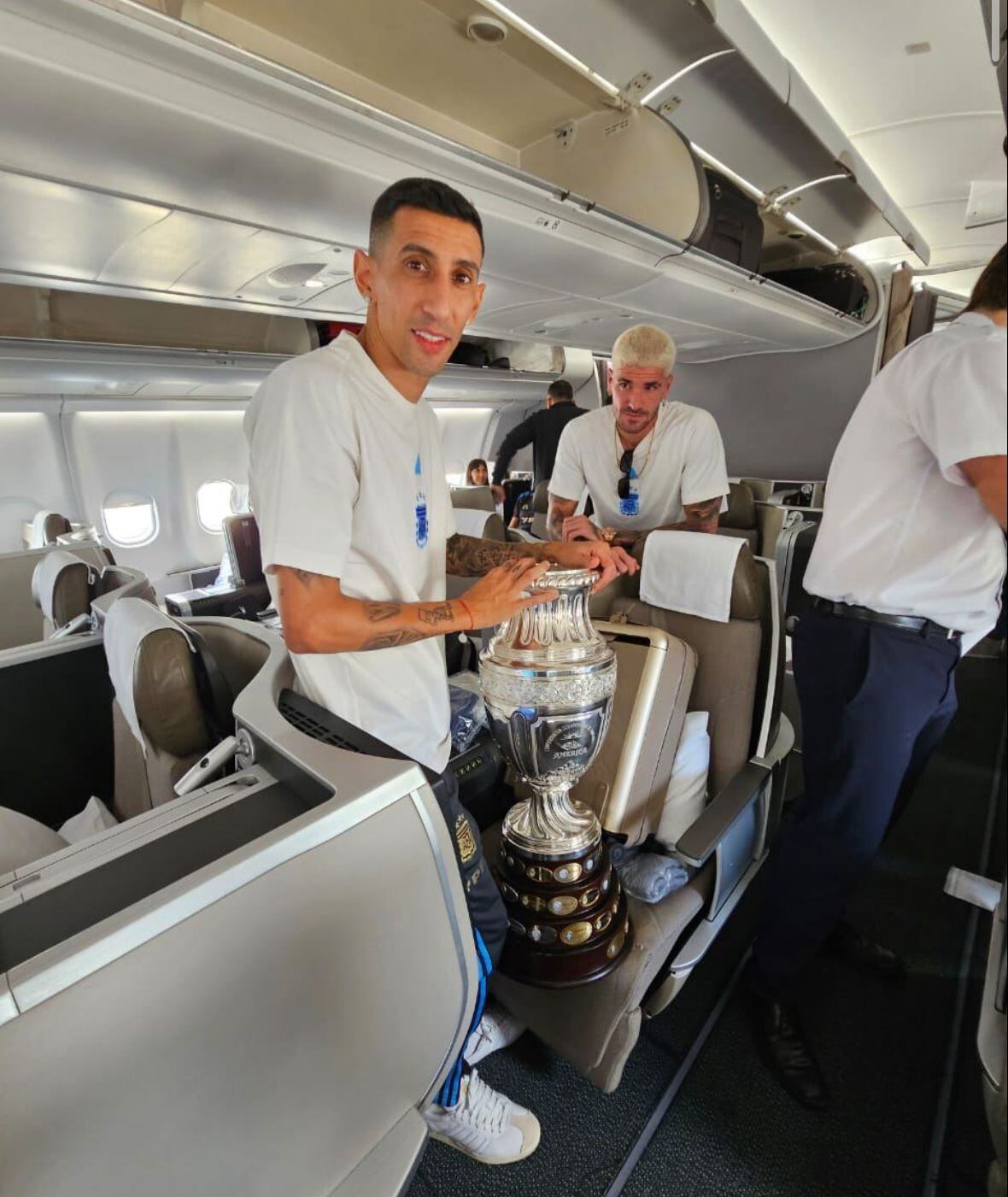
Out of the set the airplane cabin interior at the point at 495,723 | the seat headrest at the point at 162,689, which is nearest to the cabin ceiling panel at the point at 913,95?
the airplane cabin interior at the point at 495,723

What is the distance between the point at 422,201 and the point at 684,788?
5.78 ft

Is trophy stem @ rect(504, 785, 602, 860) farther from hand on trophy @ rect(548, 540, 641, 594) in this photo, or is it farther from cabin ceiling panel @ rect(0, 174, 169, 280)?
cabin ceiling panel @ rect(0, 174, 169, 280)

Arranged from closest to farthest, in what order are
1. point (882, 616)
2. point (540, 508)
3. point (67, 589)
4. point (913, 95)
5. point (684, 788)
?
point (913, 95)
point (882, 616)
point (684, 788)
point (67, 589)
point (540, 508)

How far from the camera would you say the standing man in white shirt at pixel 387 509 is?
1.08 metres

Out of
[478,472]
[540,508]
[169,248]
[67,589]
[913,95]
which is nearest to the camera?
[913,95]

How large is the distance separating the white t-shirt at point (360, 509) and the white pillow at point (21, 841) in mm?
770

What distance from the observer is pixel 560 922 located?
1.52m

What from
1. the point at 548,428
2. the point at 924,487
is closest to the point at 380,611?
the point at 924,487

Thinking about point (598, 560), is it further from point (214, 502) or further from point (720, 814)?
point (214, 502)

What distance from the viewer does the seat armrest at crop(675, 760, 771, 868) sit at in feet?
5.42

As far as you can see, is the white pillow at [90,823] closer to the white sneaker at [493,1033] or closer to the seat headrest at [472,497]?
the white sneaker at [493,1033]

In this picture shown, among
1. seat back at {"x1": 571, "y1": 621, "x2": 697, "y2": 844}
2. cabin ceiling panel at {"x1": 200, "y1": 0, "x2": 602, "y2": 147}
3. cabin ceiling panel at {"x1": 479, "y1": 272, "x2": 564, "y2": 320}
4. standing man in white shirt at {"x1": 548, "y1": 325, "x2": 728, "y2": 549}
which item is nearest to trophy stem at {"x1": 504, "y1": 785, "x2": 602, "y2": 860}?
seat back at {"x1": 571, "y1": 621, "x2": 697, "y2": 844}

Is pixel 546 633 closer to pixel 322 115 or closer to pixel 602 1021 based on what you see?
pixel 602 1021

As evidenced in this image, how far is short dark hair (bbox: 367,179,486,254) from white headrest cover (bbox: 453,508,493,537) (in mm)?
2153
